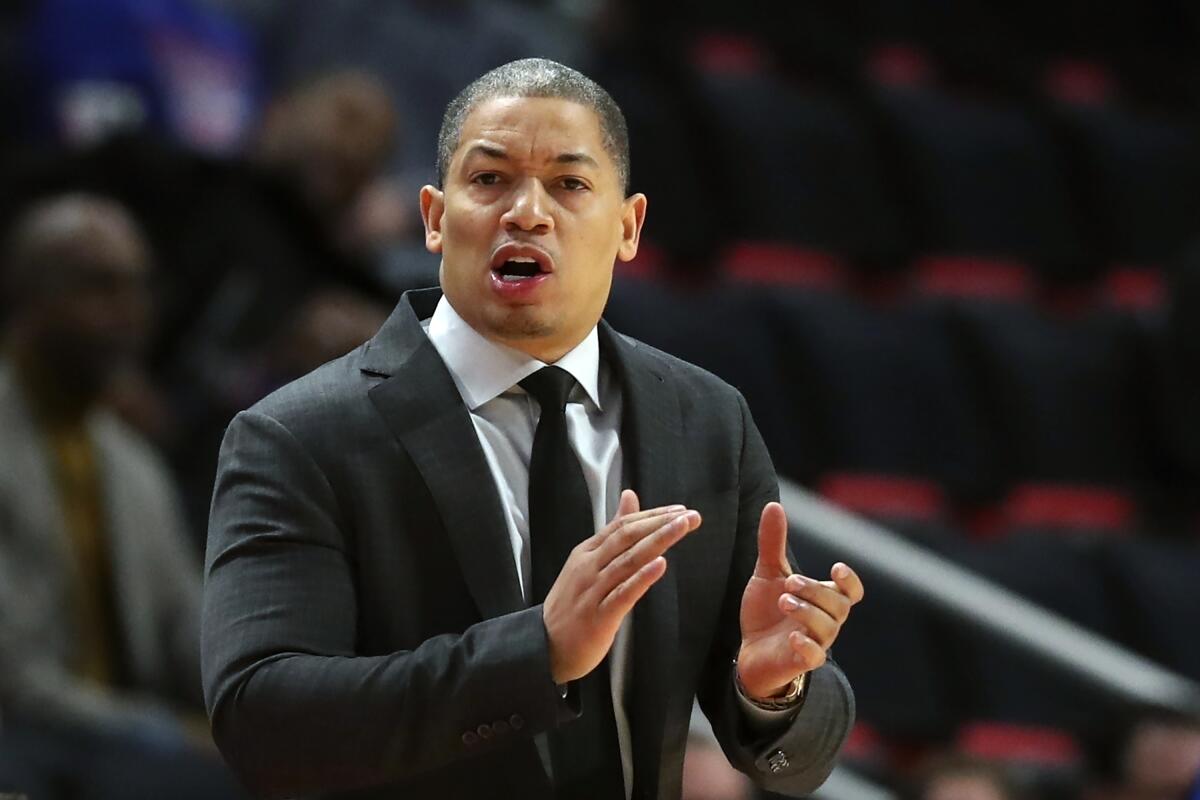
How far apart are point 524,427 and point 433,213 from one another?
0.67 ft

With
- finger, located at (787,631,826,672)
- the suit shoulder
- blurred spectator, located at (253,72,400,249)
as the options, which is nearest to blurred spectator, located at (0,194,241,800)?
blurred spectator, located at (253,72,400,249)

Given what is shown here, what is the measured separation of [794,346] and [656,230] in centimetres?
57

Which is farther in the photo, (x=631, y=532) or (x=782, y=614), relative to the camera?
(x=782, y=614)

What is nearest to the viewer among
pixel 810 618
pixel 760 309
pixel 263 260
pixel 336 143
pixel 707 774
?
pixel 810 618

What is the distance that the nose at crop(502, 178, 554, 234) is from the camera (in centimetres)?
182

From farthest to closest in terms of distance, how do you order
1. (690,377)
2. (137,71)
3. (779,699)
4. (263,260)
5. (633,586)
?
1. (137,71)
2. (263,260)
3. (690,377)
4. (779,699)
5. (633,586)

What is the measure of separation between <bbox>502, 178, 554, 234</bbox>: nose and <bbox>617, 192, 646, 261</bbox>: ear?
11cm

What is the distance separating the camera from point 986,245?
6.48m

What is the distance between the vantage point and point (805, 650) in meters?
1.77

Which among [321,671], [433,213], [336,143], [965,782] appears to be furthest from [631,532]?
[336,143]

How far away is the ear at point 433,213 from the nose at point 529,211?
0.09m

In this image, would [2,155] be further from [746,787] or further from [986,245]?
[986,245]

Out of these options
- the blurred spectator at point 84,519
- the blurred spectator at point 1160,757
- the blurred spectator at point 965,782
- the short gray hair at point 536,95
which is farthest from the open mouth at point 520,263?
the blurred spectator at point 1160,757

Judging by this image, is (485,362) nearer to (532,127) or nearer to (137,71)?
(532,127)
